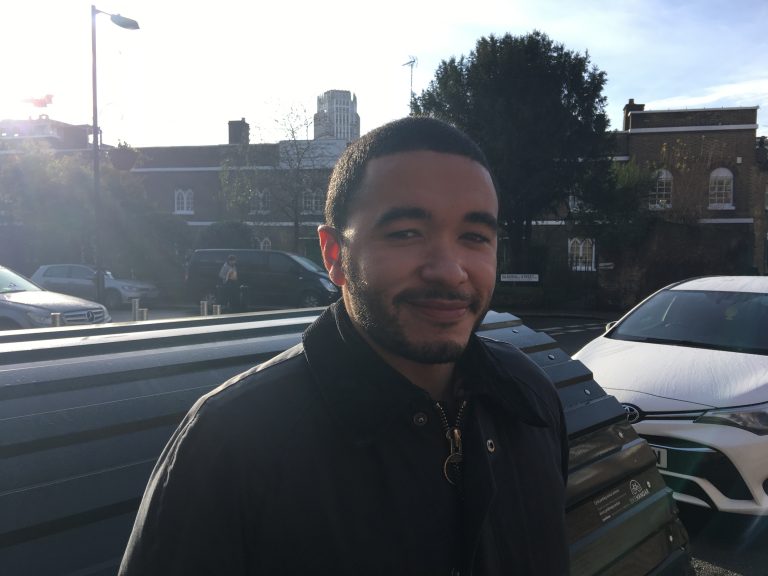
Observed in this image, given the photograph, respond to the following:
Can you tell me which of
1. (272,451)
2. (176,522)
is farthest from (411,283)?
(176,522)

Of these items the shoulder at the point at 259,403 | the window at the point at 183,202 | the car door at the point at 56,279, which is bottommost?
the car door at the point at 56,279

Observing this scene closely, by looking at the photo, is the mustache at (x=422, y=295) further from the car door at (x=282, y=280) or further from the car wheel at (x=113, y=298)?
the car wheel at (x=113, y=298)

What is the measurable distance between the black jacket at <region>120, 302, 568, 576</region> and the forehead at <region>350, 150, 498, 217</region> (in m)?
0.28

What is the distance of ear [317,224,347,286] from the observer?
4.94ft

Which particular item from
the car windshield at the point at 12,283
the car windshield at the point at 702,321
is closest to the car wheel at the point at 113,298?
the car windshield at the point at 12,283

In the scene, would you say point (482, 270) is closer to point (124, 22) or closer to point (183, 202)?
point (124, 22)

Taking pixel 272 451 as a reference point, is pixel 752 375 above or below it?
below

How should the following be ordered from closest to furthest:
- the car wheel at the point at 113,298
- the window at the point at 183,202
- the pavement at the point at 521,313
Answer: the pavement at the point at 521,313, the car wheel at the point at 113,298, the window at the point at 183,202

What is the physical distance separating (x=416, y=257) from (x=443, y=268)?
6 cm

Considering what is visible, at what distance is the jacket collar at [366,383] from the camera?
4.28 ft

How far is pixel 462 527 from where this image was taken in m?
1.35

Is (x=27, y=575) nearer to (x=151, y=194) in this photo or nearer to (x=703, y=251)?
(x=703, y=251)

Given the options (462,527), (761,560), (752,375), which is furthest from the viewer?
(752,375)

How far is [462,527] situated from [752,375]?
13.3 ft
